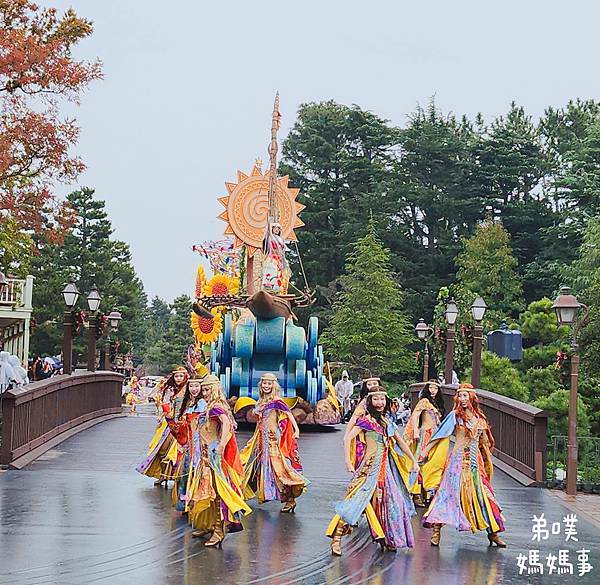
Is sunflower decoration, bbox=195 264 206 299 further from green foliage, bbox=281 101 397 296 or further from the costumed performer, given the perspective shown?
green foliage, bbox=281 101 397 296

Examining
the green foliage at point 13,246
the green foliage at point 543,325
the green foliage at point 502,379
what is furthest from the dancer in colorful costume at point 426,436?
the green foliage at point 543,325

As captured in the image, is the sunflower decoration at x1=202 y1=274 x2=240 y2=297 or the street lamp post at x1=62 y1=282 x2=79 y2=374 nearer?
the street lamp post at x1=62 y1=282 x2=79 y2=374

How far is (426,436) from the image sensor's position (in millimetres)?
12898

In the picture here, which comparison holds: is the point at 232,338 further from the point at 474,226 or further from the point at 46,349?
the point at 474,226

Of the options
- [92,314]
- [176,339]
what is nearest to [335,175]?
[176,339]

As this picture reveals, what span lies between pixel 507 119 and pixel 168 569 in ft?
170

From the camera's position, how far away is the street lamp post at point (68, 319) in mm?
19797

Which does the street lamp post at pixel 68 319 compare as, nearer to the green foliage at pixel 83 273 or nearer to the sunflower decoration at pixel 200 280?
the sunflower decoration at pixel 200 280

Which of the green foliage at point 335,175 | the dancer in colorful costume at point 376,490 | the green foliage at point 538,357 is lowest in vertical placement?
the dancer in colorful costume at point 376,490

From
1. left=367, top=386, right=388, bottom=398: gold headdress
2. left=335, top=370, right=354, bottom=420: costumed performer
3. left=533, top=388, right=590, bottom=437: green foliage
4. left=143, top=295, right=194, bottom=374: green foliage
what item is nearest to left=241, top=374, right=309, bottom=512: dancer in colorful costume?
left=367, top=386, right=388, bottom=398: gold headdress

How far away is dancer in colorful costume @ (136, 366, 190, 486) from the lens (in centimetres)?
1370

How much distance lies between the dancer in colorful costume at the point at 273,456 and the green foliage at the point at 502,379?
1682cm

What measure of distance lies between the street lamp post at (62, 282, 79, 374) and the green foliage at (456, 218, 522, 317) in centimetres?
2759

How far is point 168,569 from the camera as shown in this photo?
9242 millimetres
